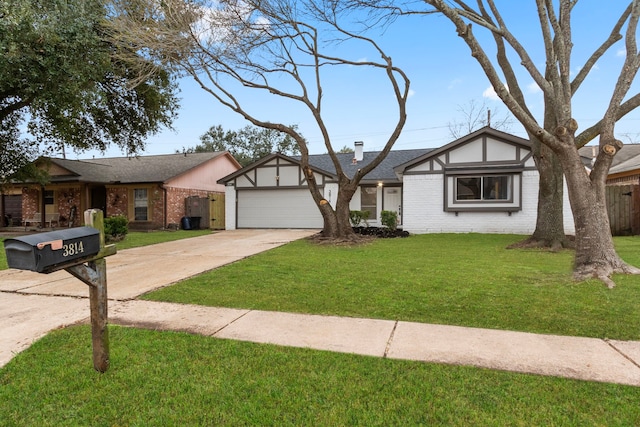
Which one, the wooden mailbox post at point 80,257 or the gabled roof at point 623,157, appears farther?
the gabled roof at point 623,157

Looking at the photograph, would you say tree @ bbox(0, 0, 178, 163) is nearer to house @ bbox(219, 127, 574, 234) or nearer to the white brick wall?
house @ bbox(219, 127, 574, 234)

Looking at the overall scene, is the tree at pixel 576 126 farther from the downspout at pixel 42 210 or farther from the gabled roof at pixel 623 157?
the downspout at pixel 42 210

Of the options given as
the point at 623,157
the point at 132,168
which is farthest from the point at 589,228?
the point at 132,168

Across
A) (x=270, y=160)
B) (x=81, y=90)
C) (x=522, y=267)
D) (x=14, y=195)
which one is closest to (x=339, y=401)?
(x=522, y=267)

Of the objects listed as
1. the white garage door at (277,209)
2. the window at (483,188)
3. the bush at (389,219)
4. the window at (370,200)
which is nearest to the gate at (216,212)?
the white garage door at (277,209)

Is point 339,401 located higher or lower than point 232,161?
lower

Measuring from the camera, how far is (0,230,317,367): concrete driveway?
370 centimetres

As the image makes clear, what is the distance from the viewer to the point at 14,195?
791 inches

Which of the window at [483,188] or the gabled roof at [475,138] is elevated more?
the gabled roof at [475,138]

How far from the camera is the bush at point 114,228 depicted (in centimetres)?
1140

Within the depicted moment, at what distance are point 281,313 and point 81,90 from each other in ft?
34.8

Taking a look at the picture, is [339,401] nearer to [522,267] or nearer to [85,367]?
[85,367]

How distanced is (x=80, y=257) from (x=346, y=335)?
2.33 meters

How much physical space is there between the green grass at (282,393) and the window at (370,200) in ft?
47.0
